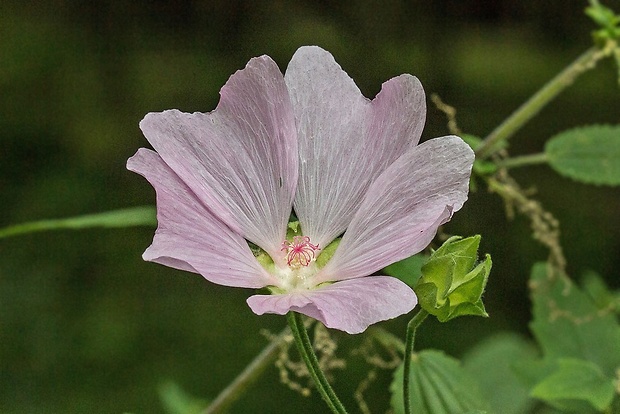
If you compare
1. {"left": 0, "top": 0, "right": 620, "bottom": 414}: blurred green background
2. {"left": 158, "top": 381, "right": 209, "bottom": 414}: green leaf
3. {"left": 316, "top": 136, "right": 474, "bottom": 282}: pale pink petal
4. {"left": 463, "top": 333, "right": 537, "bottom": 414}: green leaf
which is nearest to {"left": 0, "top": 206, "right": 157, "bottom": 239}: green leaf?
{"left": 316, "top": 136, "right": 474, "bottom": 282}: pale pink petal

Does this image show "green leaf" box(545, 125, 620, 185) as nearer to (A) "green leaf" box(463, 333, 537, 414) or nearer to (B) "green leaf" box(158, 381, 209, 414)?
(A) "green leaf" box(463, 333, 537, 414)

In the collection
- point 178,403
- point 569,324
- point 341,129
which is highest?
point 341,129

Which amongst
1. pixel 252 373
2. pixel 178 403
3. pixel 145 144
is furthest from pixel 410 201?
pixel 145 144

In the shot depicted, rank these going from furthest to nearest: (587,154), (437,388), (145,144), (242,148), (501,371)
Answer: (145,144) < (501,371) < (587,154) < (437,388) < (242,148)

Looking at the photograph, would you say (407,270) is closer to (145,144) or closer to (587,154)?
(587,154)

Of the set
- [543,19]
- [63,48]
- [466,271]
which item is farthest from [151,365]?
[466,271]

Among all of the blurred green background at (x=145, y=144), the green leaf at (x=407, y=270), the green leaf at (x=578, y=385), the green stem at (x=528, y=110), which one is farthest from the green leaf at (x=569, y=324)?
the blurred green background at (x=145, y=144)
